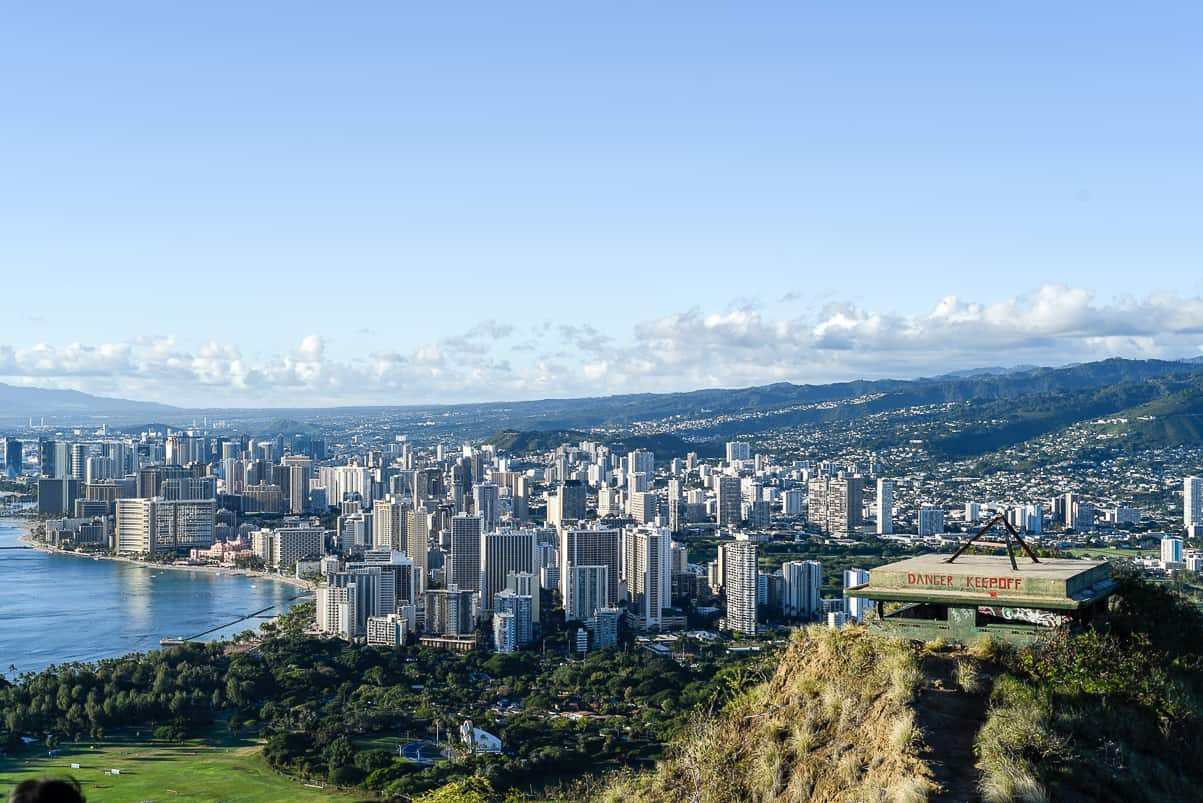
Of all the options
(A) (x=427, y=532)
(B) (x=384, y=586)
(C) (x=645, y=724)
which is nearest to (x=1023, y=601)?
(C) (x=645, y=724)

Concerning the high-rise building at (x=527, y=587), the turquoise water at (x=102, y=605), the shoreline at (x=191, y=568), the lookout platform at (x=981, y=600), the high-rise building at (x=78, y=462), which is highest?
the lookout platform at (x=981, y=600)

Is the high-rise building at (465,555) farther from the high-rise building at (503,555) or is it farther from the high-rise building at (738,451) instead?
the high-rise building at (738,451)

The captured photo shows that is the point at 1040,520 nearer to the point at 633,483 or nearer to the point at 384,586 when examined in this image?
the point at 633,483

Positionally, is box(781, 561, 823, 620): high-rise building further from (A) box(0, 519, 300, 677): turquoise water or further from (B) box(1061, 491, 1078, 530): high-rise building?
(B) box(1061, 491, 1078, 530): high-rise building

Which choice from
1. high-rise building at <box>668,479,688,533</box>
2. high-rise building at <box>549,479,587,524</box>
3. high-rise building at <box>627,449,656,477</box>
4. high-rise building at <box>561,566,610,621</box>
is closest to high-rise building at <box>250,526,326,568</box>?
high-rise building at <box>549,479,587,524</box>

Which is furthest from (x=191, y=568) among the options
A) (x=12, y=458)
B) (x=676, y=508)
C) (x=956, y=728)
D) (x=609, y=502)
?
(x=12, y=458)

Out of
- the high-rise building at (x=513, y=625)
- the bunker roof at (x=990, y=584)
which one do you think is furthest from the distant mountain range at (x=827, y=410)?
the bunker roof at (x=990, y=584)
